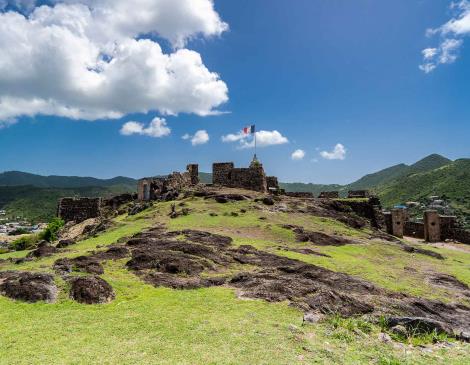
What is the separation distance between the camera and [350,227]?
114ft

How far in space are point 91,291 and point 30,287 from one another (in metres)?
1.92

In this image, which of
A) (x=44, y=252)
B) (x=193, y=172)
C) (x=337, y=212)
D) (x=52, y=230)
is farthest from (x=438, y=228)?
(x=52, y=230)

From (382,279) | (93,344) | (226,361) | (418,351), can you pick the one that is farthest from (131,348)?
(382,279)

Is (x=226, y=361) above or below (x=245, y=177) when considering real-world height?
below

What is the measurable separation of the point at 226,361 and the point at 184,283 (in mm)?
6339

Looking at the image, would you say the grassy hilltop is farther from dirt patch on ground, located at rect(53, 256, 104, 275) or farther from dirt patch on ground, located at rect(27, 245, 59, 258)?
dirt patch on ground, located at rect(27, 245, 59, 258)

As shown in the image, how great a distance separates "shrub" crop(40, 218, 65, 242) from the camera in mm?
38375

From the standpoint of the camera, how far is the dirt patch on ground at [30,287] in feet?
38.9

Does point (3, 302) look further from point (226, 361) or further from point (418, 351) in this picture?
point (418, 351)

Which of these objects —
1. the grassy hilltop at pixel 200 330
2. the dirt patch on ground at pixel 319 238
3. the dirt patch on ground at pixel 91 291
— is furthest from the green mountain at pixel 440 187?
the dirt patch on ground at pixel 91 291

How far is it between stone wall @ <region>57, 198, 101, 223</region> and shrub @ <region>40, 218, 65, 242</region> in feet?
6.70

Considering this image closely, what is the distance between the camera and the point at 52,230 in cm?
4003

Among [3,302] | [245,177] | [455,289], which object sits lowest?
[455,289]

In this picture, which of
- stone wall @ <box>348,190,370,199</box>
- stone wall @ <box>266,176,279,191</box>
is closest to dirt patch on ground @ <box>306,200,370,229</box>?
stone wall @ <box>348,190,370,199</box>
